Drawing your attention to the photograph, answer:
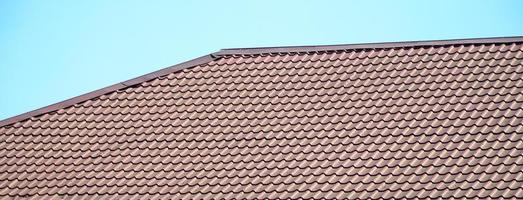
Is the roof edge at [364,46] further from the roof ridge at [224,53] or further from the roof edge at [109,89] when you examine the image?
the roof edge at [109,89]

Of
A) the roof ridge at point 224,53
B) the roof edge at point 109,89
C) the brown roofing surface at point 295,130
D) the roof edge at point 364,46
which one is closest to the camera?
the brown roofing surface at point 295,130

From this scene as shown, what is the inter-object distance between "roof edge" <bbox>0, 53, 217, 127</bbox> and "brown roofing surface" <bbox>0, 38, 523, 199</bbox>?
29mm

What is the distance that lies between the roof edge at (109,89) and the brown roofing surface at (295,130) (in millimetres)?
29

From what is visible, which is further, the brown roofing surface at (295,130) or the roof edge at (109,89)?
the roof edge at (109,89)

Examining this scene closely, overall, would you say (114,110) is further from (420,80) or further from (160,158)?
(420,80)

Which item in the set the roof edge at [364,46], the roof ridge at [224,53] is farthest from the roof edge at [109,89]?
the roof edge at [364,46]

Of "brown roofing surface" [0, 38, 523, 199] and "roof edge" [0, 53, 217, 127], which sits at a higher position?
"brown roofing surface" [0, 38, 523, 199]

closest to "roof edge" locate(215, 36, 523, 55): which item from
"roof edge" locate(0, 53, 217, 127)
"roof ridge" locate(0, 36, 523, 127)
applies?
"roof ridge" locate(0, 36, 523, 127)

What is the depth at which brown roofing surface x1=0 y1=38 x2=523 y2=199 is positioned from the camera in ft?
46.3

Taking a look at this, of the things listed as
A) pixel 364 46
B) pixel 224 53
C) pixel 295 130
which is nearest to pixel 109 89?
pixel 224 53

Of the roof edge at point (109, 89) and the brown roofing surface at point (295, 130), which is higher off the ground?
the brown roofing surface at point (295, 130)

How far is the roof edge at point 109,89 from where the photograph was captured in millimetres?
17391

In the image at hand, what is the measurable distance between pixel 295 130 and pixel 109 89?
11.5 ft

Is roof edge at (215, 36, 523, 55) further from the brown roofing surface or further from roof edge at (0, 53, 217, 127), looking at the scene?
roof edge at (0, 53, 217, 127)
